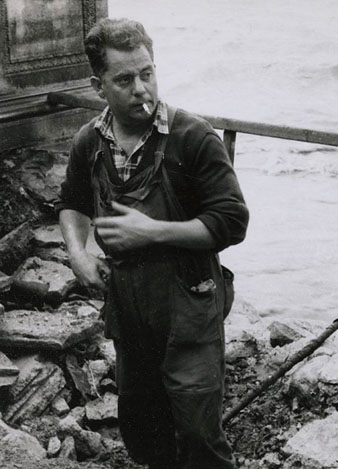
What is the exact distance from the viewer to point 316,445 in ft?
11.5

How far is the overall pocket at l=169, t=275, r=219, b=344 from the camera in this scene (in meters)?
2.77

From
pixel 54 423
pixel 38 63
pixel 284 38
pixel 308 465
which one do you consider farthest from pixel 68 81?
pixel 284 38

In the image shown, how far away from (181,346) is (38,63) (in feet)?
13.5

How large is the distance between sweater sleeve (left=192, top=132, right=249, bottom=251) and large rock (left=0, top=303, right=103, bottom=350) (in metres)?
2.22

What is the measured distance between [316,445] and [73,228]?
4.66 feet

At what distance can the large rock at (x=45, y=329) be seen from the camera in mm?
4625

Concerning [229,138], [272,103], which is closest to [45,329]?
[229,138]

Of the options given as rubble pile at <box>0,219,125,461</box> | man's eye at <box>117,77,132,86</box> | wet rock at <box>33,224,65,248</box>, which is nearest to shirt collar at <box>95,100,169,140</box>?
man's eye at <box>117,77,132,86</box>

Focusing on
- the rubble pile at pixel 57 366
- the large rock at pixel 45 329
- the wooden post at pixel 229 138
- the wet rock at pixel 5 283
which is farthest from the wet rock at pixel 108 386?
the wooden post at pixel 229 138

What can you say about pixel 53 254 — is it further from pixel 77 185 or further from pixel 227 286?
pixel 227 286

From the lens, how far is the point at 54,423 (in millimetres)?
4336

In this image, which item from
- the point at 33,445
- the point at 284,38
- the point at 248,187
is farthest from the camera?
the point at 284,38

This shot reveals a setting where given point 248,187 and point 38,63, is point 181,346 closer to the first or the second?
point 38,63

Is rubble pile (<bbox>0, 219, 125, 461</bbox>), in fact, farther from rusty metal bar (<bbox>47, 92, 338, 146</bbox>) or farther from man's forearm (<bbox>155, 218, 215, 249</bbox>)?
man's forearm (<bbox>155, 218, 215, 249</bbox>)
